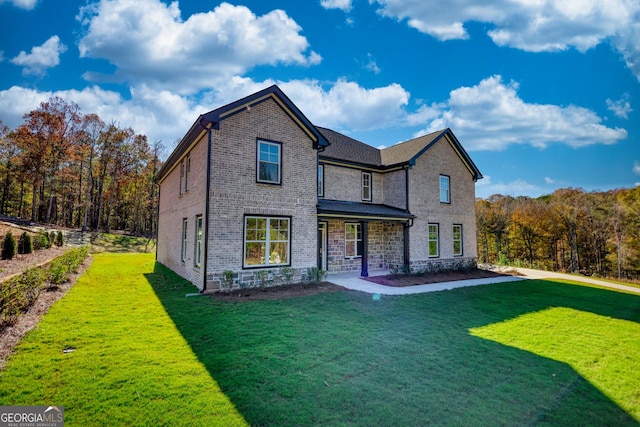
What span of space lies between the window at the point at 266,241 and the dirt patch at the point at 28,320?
5.50 meters

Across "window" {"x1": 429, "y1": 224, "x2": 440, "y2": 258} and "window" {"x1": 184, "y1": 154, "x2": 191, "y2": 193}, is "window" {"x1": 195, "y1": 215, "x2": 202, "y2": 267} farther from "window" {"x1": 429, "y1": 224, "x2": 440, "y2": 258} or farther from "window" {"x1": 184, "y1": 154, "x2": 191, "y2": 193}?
"window" {"x1": 429, "y1": 224, "x2": 440, "y2": 258}

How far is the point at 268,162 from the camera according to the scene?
11578 mm

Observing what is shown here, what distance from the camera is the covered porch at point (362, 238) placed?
1409 cm

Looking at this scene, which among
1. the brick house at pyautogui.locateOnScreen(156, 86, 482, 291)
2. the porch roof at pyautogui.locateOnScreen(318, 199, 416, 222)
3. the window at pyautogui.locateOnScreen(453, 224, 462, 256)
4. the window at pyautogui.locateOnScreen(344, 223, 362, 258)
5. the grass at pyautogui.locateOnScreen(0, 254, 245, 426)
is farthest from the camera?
the window at pyautogui.locateOnScreen(453, 224, 462, 256)

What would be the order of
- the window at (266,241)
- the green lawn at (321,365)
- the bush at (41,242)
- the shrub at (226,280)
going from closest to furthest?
the green lawn at (321,365)
the shrub at (226,280)
the window at (266,241)
the bush at (41,242)

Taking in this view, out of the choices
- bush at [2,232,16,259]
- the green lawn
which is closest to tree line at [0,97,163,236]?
bush at [2,232,16,259]

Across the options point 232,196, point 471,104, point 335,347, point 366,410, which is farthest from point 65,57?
point 471,104

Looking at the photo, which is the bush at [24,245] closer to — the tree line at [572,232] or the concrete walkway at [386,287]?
the concrete walkway at [386,287]

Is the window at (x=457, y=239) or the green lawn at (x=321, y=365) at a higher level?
the window at (x=457, y=239)

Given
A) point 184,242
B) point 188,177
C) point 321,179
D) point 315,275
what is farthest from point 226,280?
point 321,179

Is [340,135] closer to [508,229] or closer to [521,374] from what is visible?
[521,374]

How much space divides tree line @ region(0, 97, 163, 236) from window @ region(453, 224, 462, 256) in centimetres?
3476

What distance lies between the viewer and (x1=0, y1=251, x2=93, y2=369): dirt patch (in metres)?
5.13

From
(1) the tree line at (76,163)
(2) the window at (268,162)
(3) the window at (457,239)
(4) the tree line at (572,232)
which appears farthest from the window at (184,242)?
(4) the tree line at (572,232)
